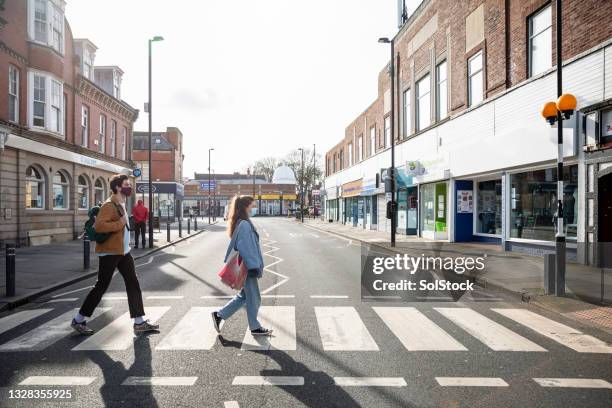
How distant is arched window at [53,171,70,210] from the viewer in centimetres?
2083

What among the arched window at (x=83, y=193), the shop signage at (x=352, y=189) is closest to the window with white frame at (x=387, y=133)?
the shop signage at (x=352, y=189)

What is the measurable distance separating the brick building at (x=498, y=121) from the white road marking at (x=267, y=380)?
32.8 ft

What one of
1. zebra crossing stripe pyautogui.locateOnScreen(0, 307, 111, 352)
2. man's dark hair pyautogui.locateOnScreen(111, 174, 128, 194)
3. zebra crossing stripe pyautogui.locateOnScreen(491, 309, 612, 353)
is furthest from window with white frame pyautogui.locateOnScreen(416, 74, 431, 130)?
zebra crossing stripe pyautogui.locateOnScreen(0, 307, 111, 352)

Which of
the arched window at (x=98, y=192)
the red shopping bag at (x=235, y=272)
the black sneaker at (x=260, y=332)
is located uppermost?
the arched window at (x=98, y=192)

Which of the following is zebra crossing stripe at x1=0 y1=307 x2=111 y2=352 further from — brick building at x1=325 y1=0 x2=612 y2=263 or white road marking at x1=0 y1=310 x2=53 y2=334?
brick building at x1=325 y1=0 x2=612 y2=263

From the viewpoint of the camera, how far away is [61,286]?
9.34 m

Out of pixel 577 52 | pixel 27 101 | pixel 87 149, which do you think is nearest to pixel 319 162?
pixel 87 149

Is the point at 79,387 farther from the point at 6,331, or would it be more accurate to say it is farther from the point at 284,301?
the point at 284,301

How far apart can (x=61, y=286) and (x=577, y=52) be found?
44.4 feet

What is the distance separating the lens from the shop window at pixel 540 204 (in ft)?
41.1

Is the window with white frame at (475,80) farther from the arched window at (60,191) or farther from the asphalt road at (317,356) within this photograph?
the arched window at (60,191)

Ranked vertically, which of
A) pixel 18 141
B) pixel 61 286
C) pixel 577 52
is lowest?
pixel 61 286

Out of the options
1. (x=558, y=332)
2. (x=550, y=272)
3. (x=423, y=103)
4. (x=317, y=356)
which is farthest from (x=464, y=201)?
(x=317, y=356)

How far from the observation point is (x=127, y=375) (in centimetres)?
434
